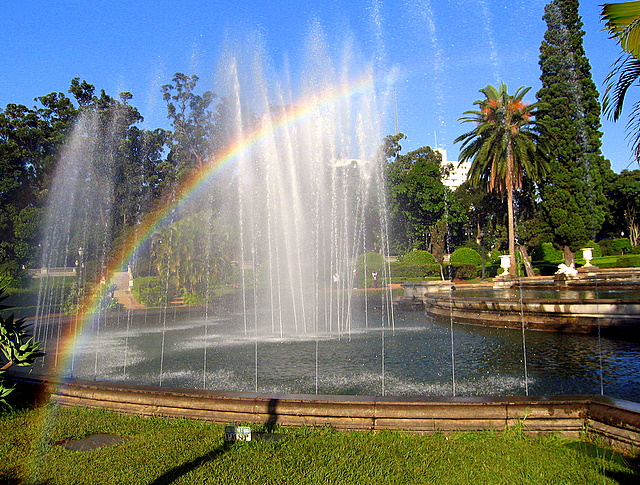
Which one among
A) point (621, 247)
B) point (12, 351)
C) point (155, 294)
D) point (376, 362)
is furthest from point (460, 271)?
point (12, 351)

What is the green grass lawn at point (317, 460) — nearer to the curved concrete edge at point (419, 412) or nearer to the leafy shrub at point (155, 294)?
the curved concrete edge at point (419, 412)

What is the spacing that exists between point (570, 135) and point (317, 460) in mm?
39552

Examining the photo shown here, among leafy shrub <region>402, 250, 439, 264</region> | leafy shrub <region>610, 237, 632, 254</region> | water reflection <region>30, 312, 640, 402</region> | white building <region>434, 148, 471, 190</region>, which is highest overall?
white building <region>434, 148, 471, 190</region>

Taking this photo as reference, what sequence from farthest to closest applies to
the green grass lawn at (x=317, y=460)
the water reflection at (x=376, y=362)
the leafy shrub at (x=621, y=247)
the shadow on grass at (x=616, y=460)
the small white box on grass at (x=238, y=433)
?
1. the leafy shrub at (x=621, y=247)
2. the water reflection at (x=376, y=362)
3. the small white box on grass at (x=238, y=433)
4. the green grass lawn at (x=317, y=460)
5. the shadow on grass at (x=616, y=460)

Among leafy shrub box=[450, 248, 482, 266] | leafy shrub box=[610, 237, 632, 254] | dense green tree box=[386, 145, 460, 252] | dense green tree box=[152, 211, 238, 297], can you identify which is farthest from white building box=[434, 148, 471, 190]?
dense green tree box=[152, 211, 238, 297]

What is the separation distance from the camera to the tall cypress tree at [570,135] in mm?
38094

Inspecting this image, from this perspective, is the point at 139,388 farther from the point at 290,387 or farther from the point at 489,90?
the point at 489,90

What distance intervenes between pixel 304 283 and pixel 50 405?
14106mm

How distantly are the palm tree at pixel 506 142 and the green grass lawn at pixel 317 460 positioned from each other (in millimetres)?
30823

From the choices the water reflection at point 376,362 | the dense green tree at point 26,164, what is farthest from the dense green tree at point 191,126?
the water reflection at point 376,362

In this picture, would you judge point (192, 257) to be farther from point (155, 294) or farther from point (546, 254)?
point (546, 254)

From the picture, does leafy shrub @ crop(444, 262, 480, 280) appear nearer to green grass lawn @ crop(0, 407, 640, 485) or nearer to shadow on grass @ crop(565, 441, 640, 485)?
shadow on grass @ crop(565, 441, 640, 485)

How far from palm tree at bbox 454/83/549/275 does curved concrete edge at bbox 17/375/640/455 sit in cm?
3028

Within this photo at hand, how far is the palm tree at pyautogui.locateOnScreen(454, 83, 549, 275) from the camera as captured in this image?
34.3 m
